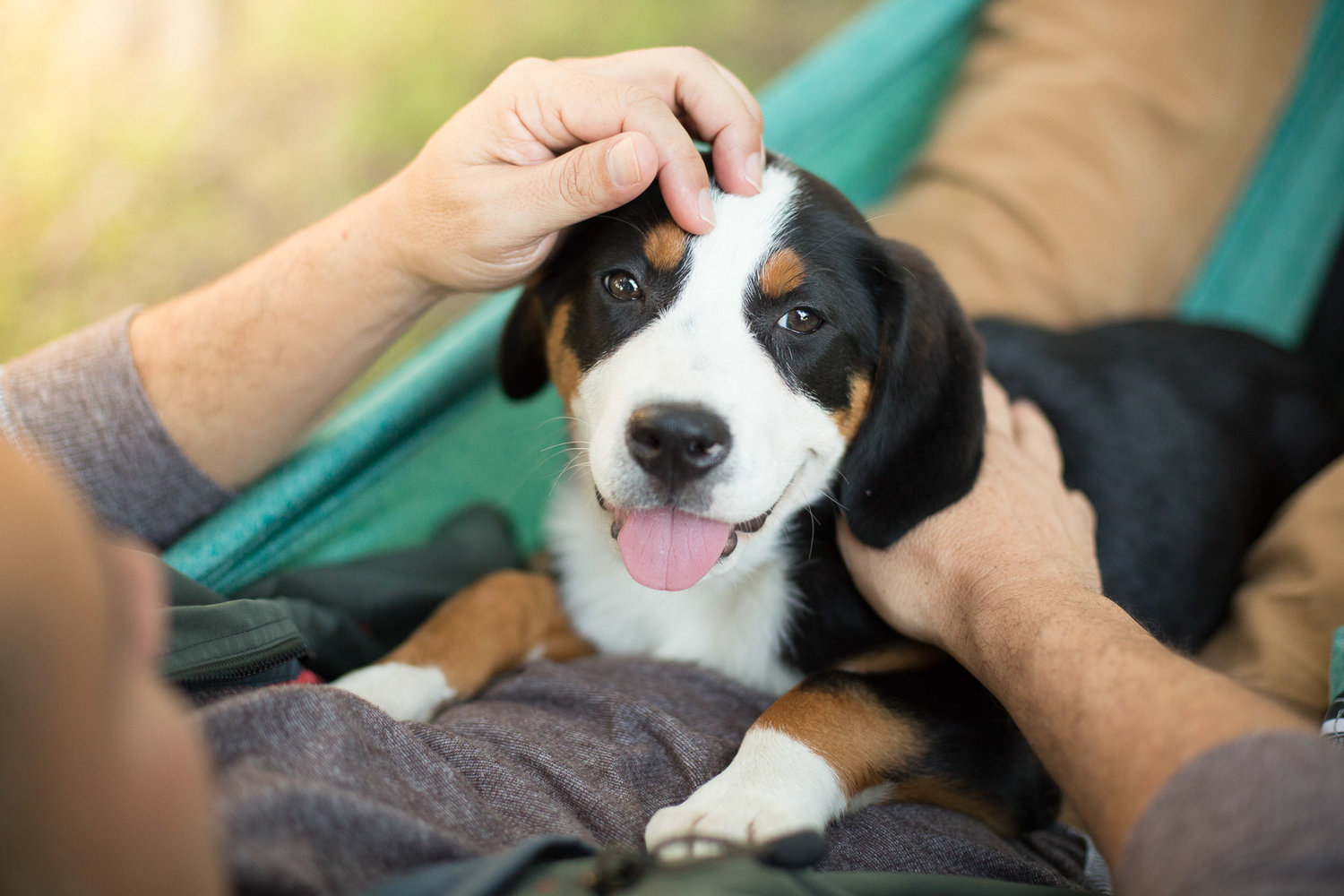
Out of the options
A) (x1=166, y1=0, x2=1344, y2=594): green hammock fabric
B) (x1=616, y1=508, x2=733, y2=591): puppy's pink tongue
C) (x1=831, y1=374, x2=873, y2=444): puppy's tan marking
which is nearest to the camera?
(x1=616, y1=508, x2=733, y2=591): puppy's pink tongue

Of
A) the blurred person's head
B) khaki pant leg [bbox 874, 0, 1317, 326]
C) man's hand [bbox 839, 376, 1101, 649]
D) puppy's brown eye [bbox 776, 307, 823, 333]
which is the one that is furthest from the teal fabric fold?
the blurred person's head

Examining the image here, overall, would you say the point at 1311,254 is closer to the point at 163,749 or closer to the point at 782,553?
the point at 782,553

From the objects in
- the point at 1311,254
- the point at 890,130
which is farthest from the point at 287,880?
the point at 1311,254

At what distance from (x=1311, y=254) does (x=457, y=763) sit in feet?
11.7

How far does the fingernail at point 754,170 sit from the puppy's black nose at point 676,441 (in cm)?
50

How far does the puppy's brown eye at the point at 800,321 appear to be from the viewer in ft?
5.77

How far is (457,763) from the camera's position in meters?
1.45

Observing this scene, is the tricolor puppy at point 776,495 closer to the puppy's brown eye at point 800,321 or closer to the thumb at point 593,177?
the puppy's brown eye at point 800,321

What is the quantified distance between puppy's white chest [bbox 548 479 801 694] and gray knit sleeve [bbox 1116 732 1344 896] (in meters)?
0.91

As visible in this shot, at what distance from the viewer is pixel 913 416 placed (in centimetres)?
180

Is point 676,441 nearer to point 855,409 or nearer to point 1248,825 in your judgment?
point 855,409

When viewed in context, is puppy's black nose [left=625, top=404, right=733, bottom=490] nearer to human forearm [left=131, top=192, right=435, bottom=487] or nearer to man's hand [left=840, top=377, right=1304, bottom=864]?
man's hand [left=840, top=377, right=1304, bottom=864]

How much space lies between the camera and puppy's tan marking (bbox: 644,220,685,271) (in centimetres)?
173

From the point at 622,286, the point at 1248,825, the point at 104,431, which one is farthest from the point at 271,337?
the point at 1248,825
